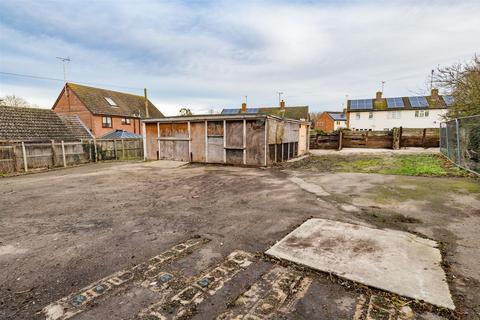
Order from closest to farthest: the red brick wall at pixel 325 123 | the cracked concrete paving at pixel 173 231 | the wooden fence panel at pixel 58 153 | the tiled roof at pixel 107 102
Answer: the cracked concrete paving at pixel 173 231 < the wooden fence panel at pixel 58 153 < the tiled roof at pixel 107 102 < the red brick wall at pixel 325 123

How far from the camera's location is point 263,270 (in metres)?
3.01

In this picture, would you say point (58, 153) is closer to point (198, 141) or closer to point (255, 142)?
point (198, 141)

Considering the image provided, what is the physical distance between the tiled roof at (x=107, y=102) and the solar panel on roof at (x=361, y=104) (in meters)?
31.6

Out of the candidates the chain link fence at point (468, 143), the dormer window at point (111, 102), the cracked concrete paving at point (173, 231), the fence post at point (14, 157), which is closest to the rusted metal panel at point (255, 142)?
the cracked concrete paving at point (173, 231)

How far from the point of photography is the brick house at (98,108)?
27.6 meters

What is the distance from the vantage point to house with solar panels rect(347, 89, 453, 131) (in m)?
35.7

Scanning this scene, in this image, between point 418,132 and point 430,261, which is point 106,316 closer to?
point 430,261

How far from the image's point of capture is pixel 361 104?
40.4 meters

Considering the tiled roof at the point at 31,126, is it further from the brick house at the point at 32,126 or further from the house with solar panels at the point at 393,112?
the house with solar panels at the point at 393,112

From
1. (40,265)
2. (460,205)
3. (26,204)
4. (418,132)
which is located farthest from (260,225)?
(418,132)

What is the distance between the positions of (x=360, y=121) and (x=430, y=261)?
136 ft

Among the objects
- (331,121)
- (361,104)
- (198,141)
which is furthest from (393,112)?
(198,141)

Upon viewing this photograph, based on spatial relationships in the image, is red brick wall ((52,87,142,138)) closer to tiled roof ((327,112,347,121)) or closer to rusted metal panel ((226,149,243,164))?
rusted metal panel ((226,149,243,164))

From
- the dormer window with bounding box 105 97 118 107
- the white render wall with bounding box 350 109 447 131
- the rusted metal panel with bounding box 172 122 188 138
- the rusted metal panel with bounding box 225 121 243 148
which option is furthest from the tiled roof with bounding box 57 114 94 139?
the white render wall with bounding box 350 109 447 131
